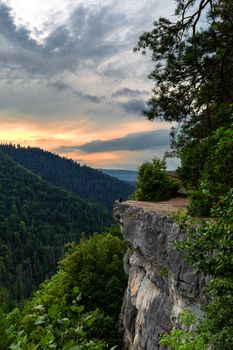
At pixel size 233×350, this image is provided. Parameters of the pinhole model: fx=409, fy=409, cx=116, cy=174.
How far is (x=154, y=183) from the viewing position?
2688 centimetres

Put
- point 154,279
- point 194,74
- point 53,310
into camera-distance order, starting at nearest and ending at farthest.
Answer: point 53,310
point 194,74
point 154,279

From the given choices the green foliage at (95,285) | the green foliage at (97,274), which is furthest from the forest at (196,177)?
the green foliage at (97,274)

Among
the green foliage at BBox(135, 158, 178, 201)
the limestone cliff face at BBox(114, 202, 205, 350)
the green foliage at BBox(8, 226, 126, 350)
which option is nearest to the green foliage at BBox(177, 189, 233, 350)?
the limestone cliff face at BBox(114, 202, 205, 350)

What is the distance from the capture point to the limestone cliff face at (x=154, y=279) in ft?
51.1

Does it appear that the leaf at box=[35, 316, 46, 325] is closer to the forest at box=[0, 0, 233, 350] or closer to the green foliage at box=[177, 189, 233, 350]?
the forest at box=[0, 0, 233, 350]

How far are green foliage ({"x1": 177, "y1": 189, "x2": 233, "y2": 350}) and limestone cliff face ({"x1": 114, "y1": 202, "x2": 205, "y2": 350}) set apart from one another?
4.53 metres

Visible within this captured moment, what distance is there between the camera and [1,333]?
24297 millimetres

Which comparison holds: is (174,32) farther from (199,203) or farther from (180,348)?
(180,348)

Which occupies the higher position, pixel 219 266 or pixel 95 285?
pixel 219 266

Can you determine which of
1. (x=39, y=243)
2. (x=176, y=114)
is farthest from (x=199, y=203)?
(x=39, y=243)

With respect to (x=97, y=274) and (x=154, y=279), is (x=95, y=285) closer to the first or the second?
(x=97, y=274)

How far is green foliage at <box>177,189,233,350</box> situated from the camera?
27.6 ft

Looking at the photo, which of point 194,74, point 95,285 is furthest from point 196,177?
point 95,285

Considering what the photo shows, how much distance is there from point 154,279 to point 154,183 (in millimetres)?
7898
